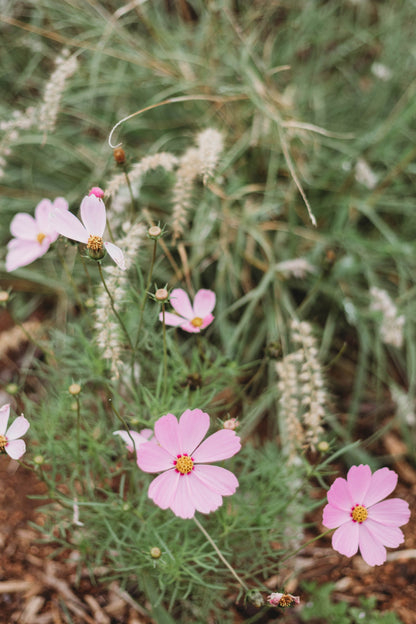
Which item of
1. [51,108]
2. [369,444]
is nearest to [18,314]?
[51,108]

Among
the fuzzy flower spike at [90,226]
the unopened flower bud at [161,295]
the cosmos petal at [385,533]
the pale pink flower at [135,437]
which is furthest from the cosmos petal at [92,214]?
the cosmos petal at [385,533]

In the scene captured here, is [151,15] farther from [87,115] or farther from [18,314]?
[18,314]

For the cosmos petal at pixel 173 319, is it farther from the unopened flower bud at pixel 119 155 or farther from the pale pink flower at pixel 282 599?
the pale pink flower at pixel 282 599

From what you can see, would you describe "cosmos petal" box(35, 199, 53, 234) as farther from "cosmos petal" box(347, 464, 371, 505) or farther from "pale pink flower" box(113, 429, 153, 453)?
"cosmos petal" box(347, 464, 371, 505)

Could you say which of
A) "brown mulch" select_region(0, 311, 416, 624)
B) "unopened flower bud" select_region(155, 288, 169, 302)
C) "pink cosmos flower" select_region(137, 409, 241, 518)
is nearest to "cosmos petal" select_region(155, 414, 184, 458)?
"pink cosmos flower" select_region(137, 409, 241, 518)

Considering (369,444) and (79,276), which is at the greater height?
(79,276)

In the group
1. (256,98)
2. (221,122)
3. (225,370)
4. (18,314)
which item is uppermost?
(256,98)
